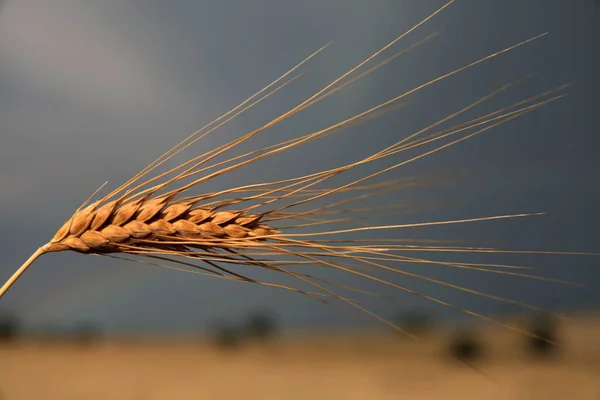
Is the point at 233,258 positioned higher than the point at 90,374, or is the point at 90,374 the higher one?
the point at 233,258

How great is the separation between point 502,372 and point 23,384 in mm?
3368

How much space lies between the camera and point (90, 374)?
3.54 meters

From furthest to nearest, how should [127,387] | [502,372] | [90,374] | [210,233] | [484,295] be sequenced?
[502,372] → [90,374] → [127,387] → [210,233] → [484,295]

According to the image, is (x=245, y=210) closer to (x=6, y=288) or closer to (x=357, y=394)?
(x=6, y=288)

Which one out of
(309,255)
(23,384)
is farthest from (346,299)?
(23,384)

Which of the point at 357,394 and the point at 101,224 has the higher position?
the point at 101,224

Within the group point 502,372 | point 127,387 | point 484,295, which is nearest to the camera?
point 484,295

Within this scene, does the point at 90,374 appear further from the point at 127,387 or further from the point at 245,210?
the point at 245,210

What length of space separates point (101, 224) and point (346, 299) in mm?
371

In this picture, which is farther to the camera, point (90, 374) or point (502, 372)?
point (502, 372)

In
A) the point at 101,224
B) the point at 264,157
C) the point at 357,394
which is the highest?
the point at 264,157

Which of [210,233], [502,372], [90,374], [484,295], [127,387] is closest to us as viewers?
[484,295]

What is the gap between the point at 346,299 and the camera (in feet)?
2.12

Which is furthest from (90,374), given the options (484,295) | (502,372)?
(484,295)
